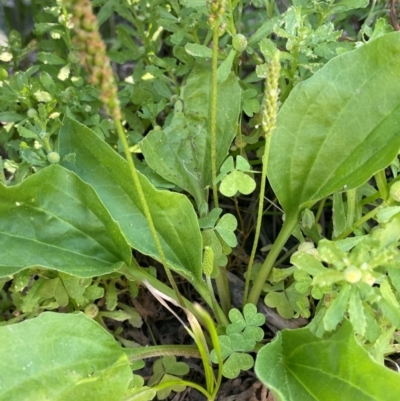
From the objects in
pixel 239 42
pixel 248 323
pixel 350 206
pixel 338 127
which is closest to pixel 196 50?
pixel 239 42

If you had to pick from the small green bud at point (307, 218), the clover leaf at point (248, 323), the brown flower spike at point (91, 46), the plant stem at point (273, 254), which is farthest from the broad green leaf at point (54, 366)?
the brown flower spike at point (91, 46)

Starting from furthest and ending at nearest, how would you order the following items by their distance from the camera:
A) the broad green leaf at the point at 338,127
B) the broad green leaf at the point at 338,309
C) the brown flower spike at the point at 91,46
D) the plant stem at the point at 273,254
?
the plant stem at the point at 273,254
the broad green leaf at the point at 338,127
the broad green leaf at the point at 338,309
the brown flower spike at the point at 91,46

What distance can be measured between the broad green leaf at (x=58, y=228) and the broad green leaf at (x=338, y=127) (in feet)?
1.20

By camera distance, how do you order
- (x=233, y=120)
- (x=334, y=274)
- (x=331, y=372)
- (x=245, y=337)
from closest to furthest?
(x=334, y=274)
(x=331, y=372)
(x=245, y=337)
(x=233, y=120)

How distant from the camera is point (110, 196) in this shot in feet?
3.64

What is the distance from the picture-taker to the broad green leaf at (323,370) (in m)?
0.83

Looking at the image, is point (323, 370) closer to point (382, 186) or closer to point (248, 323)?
point (248, 323)

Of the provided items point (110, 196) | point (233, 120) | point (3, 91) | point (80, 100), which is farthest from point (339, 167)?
point (3, 91)

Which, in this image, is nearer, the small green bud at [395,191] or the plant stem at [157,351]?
the small green bud at [395,191]

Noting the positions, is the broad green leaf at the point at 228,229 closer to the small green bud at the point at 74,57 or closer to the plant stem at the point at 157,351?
the plant stem at the point at 157,351

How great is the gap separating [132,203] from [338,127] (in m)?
0.44

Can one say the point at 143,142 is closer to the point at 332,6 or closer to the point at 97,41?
the point at 332,6

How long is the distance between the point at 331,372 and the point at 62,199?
1.97 feet

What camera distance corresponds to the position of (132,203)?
3.59ft
